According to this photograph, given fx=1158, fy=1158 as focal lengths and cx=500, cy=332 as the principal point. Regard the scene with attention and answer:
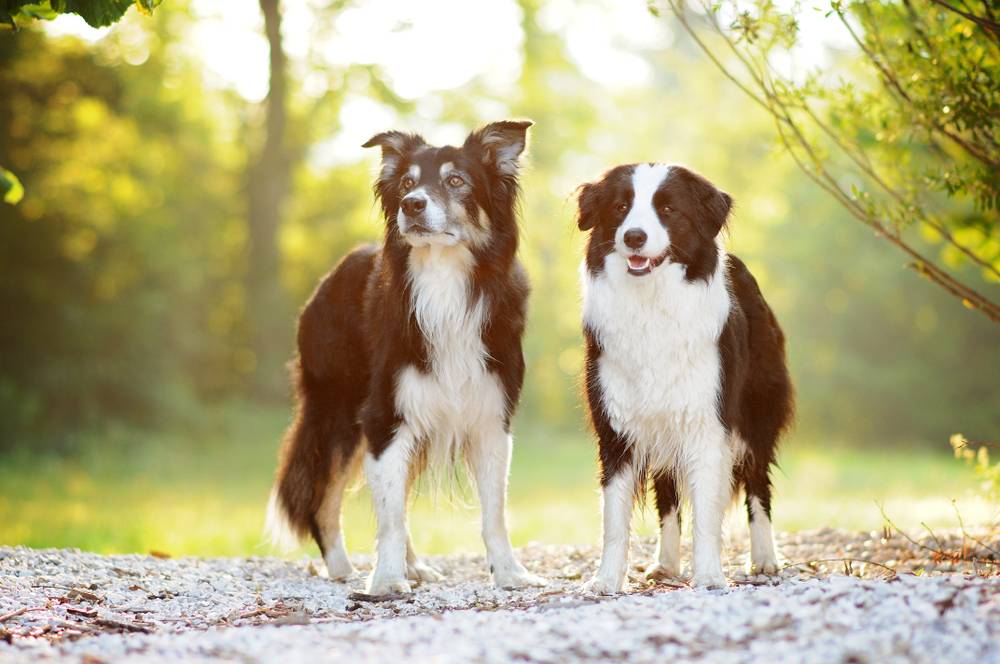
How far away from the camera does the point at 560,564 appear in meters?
7.16

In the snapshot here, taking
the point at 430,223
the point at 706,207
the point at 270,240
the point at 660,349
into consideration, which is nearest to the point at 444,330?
the point at 430,223

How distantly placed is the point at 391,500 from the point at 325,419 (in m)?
1.01

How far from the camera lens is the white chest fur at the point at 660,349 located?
531cm

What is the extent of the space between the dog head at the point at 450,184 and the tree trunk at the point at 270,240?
1573cm

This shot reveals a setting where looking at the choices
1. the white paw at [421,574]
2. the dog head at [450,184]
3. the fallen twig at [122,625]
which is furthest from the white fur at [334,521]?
Answer: the fallen twig at [122,625]

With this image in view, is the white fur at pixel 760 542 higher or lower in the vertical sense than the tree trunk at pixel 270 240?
lower

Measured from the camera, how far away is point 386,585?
5.93 metres

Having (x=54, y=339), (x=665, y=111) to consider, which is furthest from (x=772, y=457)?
(x=665, y=111)

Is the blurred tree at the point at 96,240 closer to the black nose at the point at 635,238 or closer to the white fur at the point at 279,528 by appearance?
the white fur at the point at 279,528

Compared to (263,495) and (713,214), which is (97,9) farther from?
(263,495)

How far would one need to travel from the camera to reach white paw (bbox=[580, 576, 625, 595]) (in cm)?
539

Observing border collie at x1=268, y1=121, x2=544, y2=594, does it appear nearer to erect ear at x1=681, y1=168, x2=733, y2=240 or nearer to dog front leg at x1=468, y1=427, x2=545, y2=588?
dog front leg at x1=468, y1=427, x2=545, y2=588

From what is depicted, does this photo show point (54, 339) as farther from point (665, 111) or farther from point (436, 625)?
point (665, 111)

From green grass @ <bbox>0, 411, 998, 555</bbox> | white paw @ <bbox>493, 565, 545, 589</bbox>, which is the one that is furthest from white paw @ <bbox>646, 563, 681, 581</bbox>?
white paw @ <bbox>493, 565, 545, 589</bbox>
